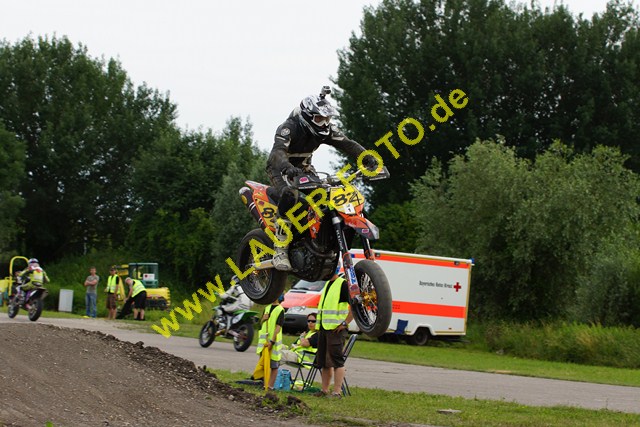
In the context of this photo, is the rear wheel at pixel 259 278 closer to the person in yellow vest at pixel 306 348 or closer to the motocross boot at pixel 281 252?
the motocross boot at pixel 281 252

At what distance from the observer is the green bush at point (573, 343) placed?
103ft

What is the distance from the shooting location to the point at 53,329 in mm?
18172

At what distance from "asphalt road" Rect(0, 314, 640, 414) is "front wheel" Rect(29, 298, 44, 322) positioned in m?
3.47

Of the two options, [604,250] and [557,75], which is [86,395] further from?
[557,75]

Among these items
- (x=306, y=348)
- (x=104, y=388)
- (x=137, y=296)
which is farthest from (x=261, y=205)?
(x=137, y=296)

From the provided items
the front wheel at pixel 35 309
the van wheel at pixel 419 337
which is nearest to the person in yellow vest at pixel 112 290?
the front wheel at pixel 35 309

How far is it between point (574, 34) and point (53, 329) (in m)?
44.5

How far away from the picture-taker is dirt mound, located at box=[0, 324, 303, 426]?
13164 mm

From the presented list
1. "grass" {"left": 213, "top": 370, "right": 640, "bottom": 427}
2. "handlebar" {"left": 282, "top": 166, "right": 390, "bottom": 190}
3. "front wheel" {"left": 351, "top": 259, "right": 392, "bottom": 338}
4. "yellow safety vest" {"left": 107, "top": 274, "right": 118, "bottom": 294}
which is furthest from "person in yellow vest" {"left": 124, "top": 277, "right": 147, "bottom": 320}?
"front wheel" {"left": 351, "top": 259, "right": 392, "bottom": 338}

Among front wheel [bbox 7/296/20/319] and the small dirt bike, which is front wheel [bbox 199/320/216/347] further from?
front wheel [bbox 7/296/20/319]

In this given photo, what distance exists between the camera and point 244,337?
26.3 meters

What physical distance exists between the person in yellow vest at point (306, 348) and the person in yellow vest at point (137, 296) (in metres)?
18.4

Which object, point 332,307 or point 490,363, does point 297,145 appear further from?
point 490,363

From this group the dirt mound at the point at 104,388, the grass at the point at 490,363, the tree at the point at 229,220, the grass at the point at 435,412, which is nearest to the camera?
the dirt mound at the point at 104,388
